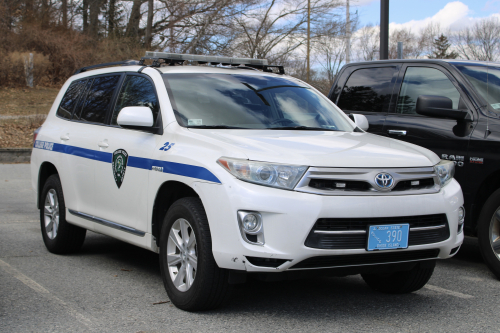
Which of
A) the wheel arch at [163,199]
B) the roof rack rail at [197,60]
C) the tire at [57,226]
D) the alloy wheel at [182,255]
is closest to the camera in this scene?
the alloy wheel at [182,255]

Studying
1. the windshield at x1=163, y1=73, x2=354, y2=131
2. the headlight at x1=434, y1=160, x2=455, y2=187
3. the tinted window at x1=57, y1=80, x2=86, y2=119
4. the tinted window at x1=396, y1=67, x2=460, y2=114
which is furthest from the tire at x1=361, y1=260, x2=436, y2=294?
the tinted window at x1=57, y1=80, x2=86, y2=119

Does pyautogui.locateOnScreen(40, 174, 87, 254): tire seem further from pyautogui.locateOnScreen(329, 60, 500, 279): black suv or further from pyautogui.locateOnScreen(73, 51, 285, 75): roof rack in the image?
pyautogui.locateOnScreen(329, 60, 500, 279): black suv

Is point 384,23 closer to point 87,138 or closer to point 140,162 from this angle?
point 87,138

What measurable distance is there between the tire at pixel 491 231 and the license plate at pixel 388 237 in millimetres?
1752

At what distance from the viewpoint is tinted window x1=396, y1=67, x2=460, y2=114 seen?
623 centimetres

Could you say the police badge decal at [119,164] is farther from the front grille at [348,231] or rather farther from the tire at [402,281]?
the tire at [402,281]

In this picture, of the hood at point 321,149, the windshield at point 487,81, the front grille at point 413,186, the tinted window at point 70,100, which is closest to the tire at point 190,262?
the hood at point 321,149

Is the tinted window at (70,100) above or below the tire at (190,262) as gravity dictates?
above

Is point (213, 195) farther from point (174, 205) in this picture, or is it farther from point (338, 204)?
point (338, 204)

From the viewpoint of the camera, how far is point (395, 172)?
4004 millimetres

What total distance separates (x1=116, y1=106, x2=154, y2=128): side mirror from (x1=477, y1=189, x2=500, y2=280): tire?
3026 millimetres

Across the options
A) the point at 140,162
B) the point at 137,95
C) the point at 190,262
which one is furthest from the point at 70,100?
the point at 190,262

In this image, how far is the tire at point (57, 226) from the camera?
612 cm

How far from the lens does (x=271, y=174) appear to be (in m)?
3.80
